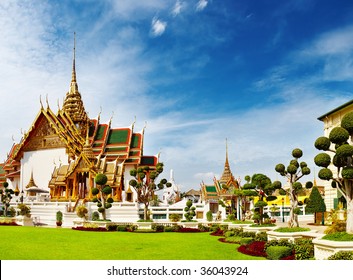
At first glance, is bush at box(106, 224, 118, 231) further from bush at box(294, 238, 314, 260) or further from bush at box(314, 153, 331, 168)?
bush at box(314, 153, 331, 168)

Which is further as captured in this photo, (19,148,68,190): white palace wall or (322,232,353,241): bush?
(19,148,68,190): white palace wall

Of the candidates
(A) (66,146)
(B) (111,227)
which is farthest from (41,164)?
(B) (111,227)

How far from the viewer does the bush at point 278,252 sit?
44.0ft

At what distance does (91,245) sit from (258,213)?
988 centimetres

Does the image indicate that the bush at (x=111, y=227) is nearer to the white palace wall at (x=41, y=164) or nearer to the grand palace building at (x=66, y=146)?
the grand palace building at (x=66, y=146)

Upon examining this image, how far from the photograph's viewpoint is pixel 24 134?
169 ft

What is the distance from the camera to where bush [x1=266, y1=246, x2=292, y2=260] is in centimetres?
1341

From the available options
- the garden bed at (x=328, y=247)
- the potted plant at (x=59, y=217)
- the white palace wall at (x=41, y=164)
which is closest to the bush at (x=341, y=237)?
the garden bed at (x=328, y=247)

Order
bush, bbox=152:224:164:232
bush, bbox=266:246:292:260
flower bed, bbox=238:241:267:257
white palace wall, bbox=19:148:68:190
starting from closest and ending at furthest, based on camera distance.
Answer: bush, bbox=266:246:292:260, flower bed, bbox=238:241:267:257, bush, bbox=152:224:164:232, white palace wall, bbox=19:148:68:190

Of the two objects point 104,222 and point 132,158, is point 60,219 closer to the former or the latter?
point 104,222

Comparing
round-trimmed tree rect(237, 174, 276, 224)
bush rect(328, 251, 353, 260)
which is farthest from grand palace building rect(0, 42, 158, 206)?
bush rect(328, 251, 353, 260)

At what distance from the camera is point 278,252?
13.4m

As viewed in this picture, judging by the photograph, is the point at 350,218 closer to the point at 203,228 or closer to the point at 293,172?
the point at 293,172
